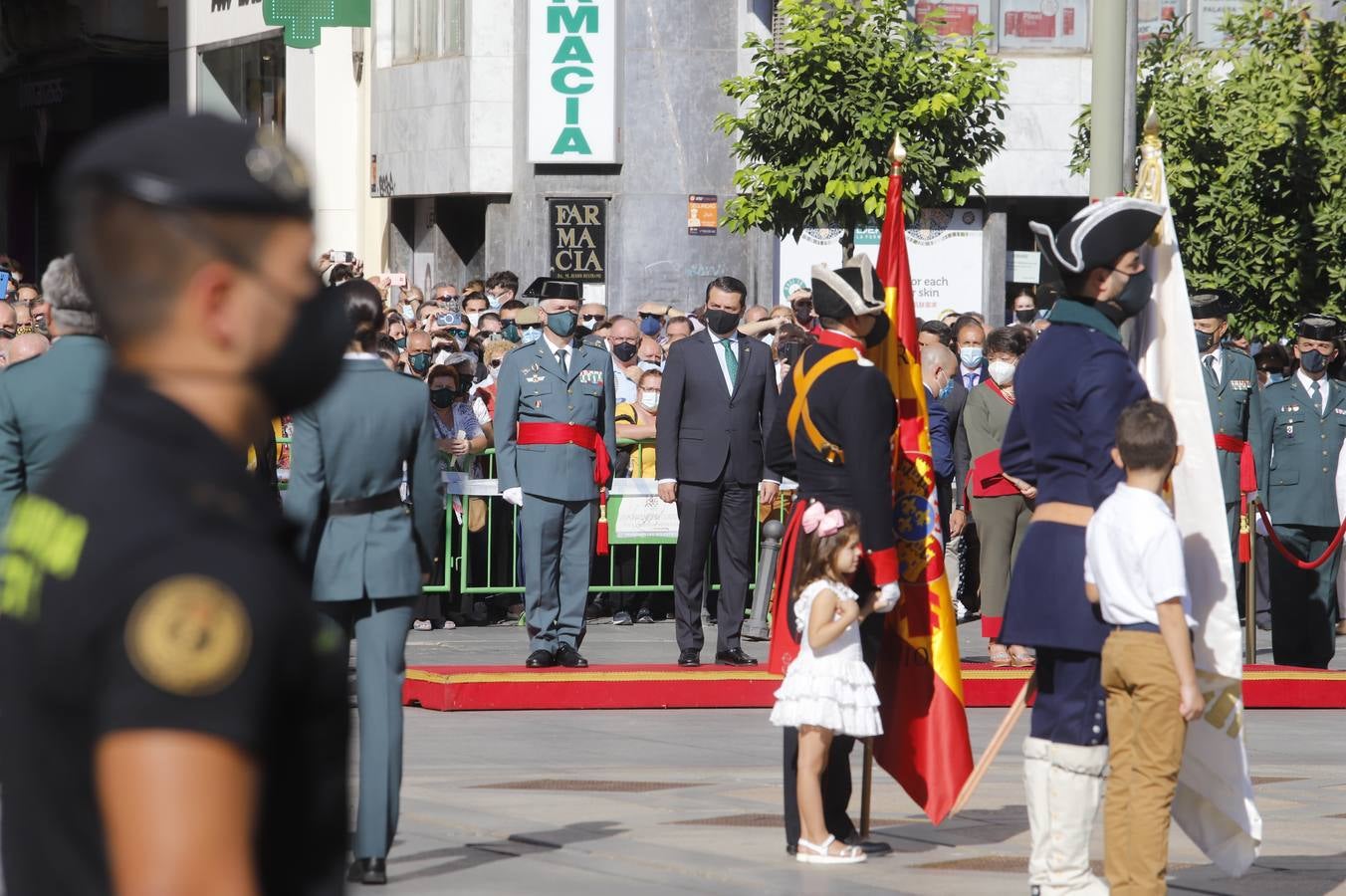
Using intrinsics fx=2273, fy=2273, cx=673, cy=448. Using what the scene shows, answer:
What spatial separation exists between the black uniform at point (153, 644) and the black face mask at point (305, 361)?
81 millimetres

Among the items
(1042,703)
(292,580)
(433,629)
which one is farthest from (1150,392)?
(433,629)

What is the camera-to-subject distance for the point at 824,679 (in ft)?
24.2

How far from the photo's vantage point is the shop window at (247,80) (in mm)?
36375

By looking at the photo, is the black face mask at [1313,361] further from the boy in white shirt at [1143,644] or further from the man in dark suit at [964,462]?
the boy in white shirt at [1143,644]

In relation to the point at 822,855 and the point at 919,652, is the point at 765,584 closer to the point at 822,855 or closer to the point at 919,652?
the point at 919,652

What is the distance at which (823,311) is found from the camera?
779 cm

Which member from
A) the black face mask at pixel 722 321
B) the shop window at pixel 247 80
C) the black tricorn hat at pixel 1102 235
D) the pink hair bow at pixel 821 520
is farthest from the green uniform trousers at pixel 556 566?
the shop window at pixel 247 80

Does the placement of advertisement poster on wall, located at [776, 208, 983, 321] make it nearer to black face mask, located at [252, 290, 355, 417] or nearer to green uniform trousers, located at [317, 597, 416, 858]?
green uniform trousers, located at [317, 597, 416, 858]

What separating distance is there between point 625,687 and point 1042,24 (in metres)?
19.7

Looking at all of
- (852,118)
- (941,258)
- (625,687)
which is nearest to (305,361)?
(625,687)

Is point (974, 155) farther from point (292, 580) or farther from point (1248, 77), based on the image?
point (292, 580)

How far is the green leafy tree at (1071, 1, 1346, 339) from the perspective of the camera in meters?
18.0

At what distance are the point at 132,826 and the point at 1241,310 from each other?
56.1ft

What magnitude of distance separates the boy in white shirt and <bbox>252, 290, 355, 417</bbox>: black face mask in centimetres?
401
